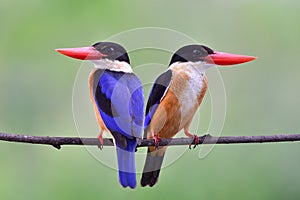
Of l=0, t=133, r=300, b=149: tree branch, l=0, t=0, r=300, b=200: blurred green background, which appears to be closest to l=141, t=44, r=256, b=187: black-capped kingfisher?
l=0, t=133, r=300, b=149: tree branch

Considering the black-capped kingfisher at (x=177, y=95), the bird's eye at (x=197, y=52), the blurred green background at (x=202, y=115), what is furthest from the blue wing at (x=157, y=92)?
the blurred green background at (x=202, y=115)

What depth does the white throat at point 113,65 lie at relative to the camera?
1018mm

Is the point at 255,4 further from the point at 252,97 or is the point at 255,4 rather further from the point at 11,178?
the point at 11,178

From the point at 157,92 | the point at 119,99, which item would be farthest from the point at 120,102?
the point at 157,92

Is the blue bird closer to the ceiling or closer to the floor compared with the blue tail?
closer to the ceiling

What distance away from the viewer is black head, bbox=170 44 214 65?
1.05 m

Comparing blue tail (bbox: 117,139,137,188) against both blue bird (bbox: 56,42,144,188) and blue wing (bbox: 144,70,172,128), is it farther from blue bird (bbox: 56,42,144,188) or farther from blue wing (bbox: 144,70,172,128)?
blue wing (bbox: 144,70,172,128)

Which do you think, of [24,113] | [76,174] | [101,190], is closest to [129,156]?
[101,190]

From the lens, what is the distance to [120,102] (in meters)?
1.02

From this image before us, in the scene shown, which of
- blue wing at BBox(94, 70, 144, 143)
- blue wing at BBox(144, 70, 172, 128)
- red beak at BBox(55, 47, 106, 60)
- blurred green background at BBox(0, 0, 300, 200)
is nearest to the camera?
red beak at BBox(55, 47, 106, 60)

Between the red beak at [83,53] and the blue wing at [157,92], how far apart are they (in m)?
0.19

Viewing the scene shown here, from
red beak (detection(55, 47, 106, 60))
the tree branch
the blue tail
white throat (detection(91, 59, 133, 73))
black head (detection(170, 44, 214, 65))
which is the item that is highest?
red beak (detection(55, 47, 106, 60))

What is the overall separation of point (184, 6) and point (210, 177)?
1.35 meters

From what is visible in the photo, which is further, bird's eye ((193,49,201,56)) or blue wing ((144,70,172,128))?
blue wing ((144,70,172,128))
